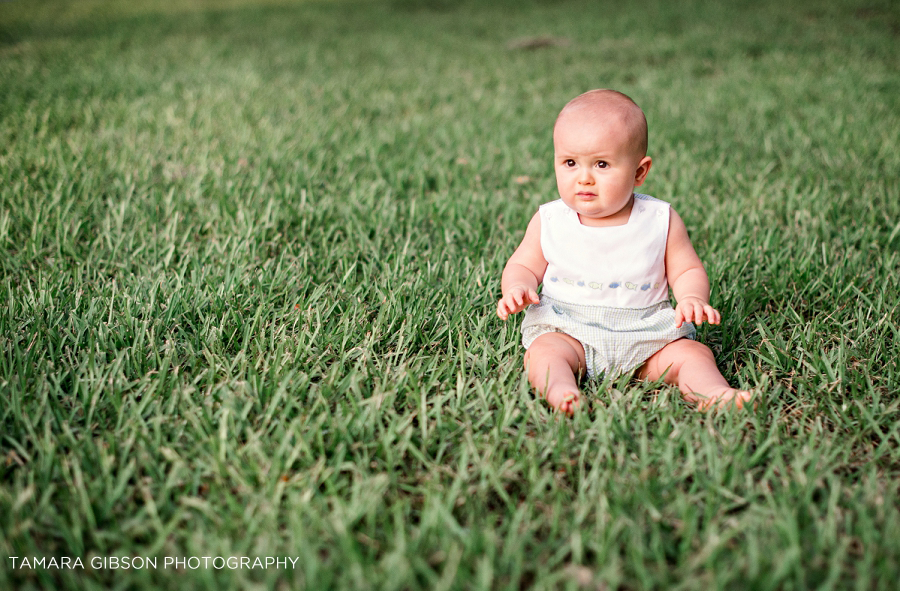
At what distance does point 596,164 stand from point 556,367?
1.78 feet

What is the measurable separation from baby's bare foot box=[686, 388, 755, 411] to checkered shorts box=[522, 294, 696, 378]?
22cm

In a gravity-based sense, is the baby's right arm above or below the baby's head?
below

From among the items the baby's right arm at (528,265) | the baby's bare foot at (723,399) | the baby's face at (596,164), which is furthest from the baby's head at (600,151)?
the baby's bare foot at (723,399)

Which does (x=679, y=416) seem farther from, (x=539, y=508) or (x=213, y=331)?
(x=213, y=331)

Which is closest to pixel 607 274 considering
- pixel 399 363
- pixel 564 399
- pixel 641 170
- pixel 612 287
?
pixel 612 287

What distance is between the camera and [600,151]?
1658mm

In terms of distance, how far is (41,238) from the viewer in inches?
98.2

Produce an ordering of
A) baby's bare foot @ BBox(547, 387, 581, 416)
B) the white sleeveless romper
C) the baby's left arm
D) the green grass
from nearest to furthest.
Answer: the green grass → baby's bare foot @ BBox(547, 387, 581, 416) → the baby's left arm → the white sleeveless romper

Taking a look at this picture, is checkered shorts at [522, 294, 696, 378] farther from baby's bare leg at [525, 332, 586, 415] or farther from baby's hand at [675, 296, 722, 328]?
baby's hand at [675, 296, 722, 328]

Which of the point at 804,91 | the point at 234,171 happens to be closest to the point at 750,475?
the point at 234,171

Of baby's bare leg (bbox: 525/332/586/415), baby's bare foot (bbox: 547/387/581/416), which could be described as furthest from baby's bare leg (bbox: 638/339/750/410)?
baby's bare foot (bbox: 547/387/581/416)

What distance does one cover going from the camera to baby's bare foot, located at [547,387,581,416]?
158 centimetres

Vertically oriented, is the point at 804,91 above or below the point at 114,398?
above

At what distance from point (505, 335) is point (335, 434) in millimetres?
676
